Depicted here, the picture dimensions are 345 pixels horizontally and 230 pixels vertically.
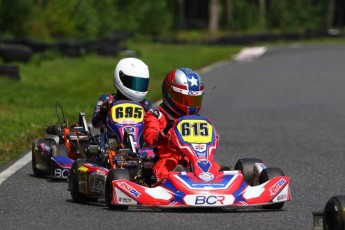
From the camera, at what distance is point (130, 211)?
320 inches

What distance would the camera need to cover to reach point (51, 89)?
70.6 ft

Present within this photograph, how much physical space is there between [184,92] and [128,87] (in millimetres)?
1584

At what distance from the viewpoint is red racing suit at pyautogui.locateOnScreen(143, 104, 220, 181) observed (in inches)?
334

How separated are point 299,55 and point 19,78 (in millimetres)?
17990

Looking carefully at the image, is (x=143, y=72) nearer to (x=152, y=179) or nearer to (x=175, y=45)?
(x=152, y=179)

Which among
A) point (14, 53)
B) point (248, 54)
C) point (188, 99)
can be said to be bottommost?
point (248, 54)

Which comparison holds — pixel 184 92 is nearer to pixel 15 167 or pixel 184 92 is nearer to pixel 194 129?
pixel 194 129

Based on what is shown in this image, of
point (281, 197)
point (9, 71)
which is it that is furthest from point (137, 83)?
point (9, 71)

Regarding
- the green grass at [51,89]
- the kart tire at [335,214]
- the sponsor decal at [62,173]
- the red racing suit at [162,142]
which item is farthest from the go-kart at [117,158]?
the kart tire at [335,214]

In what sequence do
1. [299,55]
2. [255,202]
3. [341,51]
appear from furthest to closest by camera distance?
[341,51]
[299,55]
[255,202]

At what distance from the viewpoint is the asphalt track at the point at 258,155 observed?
7660 mm

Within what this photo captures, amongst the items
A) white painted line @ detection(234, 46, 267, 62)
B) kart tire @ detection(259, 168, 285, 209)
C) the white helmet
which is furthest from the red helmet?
Answer: white painted line @ detection(234, 46, 267, 62)

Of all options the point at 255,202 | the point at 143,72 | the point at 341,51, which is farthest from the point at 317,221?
the point at 341,51

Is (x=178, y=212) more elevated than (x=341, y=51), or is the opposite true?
(x=178, y=212)
